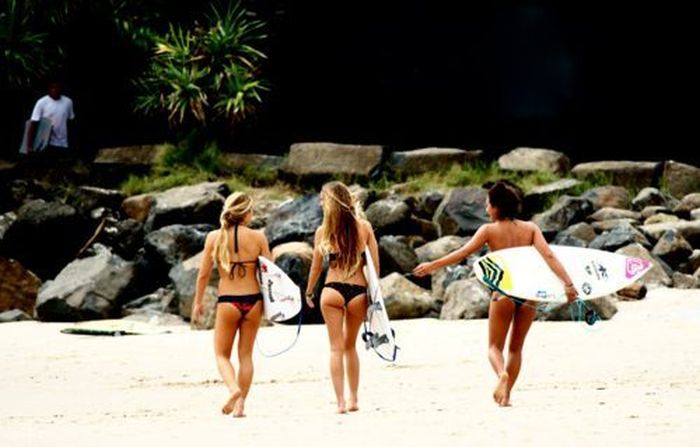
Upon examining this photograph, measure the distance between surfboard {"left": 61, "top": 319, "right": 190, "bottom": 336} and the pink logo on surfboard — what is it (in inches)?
235

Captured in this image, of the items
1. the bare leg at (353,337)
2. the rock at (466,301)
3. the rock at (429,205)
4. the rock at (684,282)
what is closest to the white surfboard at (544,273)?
the bare leg at (353,337)

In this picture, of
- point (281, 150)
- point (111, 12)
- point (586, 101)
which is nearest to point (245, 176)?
point (281, 150)

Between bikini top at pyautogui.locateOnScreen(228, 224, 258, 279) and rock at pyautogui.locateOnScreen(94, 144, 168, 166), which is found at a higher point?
bikini top at pyautogui.locateOnScreen(228, 224, 258, 279)

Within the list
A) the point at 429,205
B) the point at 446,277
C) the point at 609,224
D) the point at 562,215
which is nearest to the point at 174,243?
the point at 429,205

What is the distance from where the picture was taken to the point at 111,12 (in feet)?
69.8

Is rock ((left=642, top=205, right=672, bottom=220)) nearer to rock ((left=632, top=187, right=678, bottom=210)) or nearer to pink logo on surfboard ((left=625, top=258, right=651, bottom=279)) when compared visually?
rock ((left=632, top=187, right=678, bottom=210))

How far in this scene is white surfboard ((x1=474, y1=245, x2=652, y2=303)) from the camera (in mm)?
8258

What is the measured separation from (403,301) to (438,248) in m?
2.32

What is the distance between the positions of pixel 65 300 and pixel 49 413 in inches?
227

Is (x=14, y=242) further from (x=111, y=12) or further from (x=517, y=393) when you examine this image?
(x=517, y=393)

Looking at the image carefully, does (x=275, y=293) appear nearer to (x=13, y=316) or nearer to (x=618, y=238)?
(x=13, y=316)

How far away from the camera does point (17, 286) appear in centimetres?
1666

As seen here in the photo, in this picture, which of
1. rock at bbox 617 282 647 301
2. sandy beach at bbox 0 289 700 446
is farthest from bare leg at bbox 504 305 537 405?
rock at bbox 617 282 647 301

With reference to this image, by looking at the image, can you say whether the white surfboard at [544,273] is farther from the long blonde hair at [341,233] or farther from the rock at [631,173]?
the rock at [631,173]
